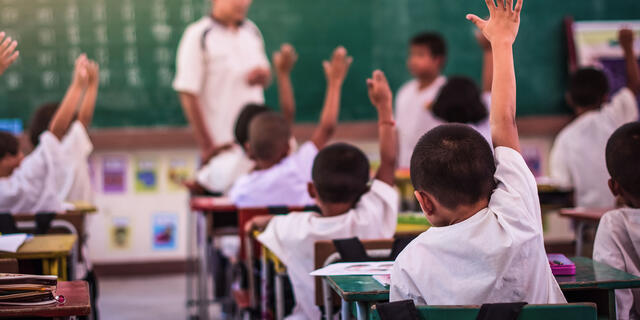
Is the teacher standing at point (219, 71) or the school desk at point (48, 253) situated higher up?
the teacher standing at point (219, 71)

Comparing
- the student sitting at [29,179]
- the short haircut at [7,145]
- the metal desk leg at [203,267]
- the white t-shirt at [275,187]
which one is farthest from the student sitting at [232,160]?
the short haircut at [7,145]

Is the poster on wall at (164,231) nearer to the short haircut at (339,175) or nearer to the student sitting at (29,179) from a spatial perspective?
the student sitting at (29,179)

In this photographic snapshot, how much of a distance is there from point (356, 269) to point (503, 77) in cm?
58

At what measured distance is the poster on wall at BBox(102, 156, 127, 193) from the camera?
591 centimetres

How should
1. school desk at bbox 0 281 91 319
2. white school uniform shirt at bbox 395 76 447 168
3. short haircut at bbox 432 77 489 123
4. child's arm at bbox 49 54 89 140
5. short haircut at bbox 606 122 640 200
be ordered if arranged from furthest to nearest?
white school uniform shirt at bbox 395 76 447 168, short haircut at bbox 432 77 489 123, child's arm at bbox 49 54 89 140, short haircut at bbox 606 122 640 200, school desk at bbox 0 281 91 319

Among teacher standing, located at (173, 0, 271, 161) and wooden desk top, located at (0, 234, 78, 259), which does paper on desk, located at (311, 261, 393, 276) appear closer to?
wooden desk top, located at (0, 234, 78, 259)

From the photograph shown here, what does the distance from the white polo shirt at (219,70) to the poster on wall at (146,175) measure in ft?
3.09

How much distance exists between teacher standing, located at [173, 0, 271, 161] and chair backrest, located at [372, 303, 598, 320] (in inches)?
150

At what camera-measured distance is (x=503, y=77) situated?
5.76 ft

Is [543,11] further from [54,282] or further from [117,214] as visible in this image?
[54,282]

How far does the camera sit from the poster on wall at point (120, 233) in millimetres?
5961

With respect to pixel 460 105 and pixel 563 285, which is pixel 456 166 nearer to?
pixel 563 285

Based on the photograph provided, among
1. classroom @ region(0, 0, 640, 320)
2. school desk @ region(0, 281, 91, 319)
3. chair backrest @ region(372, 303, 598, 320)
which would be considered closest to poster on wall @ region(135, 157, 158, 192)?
classroom @ region(0, 0, 640, 320)

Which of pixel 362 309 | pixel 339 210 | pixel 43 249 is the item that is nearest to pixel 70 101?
pixel 43 249
